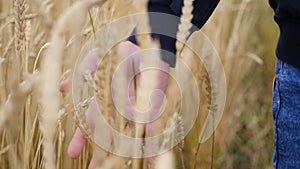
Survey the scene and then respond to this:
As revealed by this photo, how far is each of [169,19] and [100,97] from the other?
7.7 inches

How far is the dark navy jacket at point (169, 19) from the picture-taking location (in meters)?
0.87

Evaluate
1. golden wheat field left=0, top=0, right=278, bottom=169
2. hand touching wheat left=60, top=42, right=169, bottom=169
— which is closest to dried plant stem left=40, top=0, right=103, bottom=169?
golden wheat field left=0, top=0, right=278, bottom=169

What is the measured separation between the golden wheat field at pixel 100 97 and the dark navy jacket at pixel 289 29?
0.32ft

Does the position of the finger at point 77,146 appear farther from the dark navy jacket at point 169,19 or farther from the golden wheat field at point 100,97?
the dark navy jacket at point 169,19

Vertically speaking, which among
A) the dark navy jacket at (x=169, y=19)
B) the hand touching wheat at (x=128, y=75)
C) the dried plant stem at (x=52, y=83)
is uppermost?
the dried plant stem at (x=52, y=83)

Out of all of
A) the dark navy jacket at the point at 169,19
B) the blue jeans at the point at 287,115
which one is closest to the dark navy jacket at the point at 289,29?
the blue jeans at the point at 287,115

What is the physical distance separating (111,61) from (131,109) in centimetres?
6

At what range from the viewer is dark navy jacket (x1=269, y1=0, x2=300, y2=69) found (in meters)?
0.79

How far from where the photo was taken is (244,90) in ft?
6.37

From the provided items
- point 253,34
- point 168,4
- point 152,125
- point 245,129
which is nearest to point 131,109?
point 152,125

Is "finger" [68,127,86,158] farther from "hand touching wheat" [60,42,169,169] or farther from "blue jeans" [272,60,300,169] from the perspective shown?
"blue jeans" [272,60,300,169]

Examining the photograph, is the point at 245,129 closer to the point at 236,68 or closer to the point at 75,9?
the point at 236,68

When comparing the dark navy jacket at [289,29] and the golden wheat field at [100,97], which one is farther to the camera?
the dark navy jacket at [289,29]

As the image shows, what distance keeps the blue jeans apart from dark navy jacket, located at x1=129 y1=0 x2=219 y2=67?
0.43 feet
